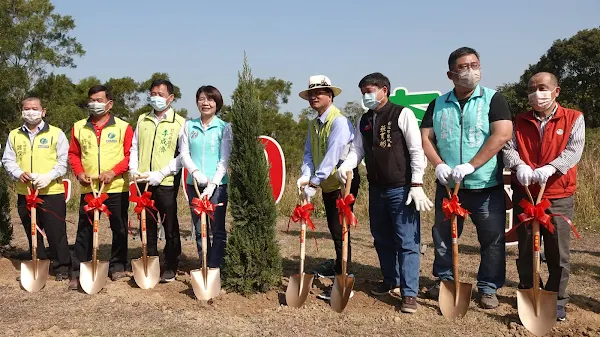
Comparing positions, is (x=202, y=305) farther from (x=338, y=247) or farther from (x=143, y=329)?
(x=338, y=247)

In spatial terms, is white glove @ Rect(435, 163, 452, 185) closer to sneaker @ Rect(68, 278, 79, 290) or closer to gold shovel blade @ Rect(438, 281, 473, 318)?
gold shovel blade @ Rect(438, 281, 473, 318)

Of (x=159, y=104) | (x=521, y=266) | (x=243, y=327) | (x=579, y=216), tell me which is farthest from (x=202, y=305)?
(x=579, y=216)

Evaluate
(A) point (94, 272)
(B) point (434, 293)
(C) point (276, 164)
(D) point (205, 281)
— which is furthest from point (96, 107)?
(B) point (434, 293)

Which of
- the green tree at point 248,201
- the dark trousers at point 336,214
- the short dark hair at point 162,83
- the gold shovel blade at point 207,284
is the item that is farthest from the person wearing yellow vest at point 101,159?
the dark trousers at point 336,214

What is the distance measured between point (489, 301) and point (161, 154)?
3399mm

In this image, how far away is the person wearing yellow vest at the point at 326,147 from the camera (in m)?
4.49

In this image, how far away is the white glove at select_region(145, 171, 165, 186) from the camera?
4.91m

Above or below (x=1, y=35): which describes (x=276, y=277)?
below

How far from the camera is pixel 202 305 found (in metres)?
4.42

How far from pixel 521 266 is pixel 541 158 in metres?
0.93

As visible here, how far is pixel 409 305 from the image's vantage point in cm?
419

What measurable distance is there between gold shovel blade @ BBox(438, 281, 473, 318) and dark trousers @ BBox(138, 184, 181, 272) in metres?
2.76

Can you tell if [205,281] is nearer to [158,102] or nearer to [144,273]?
[144,273]

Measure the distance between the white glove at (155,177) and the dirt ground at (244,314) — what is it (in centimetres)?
107
